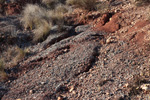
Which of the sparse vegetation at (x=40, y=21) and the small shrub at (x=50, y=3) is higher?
the small shrub at (x=50, y=3)

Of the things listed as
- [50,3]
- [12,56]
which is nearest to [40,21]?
[12,56]

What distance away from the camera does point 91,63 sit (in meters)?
4.89

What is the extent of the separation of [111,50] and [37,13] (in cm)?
476

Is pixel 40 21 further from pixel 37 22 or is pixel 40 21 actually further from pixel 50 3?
pixel 50 3

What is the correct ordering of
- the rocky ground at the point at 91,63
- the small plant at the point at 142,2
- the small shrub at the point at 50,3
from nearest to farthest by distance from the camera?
the rocky ground at the point at 91,63 → the small plant at the point at 142,2 → the small shrub at the point at 50,3

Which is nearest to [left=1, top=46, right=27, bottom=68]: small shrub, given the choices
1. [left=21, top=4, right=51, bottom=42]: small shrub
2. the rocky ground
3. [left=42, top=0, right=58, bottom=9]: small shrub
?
the rocky ground

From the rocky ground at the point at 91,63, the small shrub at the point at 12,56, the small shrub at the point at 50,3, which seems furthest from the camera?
the small shrub at the point at 50,3

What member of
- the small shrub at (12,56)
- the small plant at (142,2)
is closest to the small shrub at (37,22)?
the small shrub at (12,56)

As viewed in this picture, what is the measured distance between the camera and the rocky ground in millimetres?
3893

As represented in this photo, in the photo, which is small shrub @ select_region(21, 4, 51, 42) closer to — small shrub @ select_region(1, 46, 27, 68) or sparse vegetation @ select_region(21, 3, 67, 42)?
sparse vegetation @ select_region(21, 3, 67, 42)

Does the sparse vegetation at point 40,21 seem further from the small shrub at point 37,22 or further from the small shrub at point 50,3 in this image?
the small shrub at point 50,3

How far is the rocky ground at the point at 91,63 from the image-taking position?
3893mm

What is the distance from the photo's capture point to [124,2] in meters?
7.55

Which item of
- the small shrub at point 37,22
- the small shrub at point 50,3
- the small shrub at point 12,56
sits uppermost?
the small shrub at point 50,3
